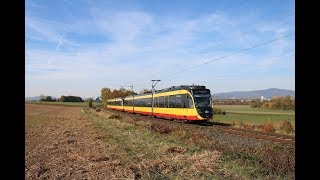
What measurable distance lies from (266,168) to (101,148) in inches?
323

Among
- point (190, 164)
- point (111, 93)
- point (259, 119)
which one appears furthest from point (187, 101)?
point (111, 93)

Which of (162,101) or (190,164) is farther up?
(162,101)

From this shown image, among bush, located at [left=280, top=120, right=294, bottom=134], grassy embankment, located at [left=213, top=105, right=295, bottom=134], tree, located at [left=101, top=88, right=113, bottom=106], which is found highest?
tree, located at [left=101, top=88, right=113, bottom=106]

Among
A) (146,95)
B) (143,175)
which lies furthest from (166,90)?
(143,175)

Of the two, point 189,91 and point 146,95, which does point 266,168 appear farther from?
point 146,95

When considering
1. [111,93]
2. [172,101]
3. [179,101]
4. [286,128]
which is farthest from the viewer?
[111,93]

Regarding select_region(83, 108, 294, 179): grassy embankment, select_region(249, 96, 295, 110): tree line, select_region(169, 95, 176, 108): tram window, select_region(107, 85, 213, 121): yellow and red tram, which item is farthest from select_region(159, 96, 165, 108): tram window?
select_region(249, 96, 295, 110): tree line

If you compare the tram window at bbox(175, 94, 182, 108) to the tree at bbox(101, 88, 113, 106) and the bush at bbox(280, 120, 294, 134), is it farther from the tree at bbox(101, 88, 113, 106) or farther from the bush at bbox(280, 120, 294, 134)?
the tree at bbox(101, 88, 113, 106)

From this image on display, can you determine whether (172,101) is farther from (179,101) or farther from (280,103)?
(280,103)

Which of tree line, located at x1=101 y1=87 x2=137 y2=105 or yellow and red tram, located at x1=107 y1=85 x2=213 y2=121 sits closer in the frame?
yellow and red tram, located at x1=107 y1=85 x2=213 y2=121

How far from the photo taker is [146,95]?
45094 millimetres

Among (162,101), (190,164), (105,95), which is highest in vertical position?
(105,95)

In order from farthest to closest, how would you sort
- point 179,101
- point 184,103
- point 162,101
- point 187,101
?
1. point 162,101
2. point 179,101
3. point 184,103
4. point 187,101

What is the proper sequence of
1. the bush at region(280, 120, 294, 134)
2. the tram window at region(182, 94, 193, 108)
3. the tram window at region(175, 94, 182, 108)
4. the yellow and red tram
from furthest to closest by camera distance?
1. the tram window at region(175, 94, 182, 108)
2. the tram window at region(182, 94, 193, 108)
3. the yellow and red tram
4. the bush at region(280, 120, 294, 134)
